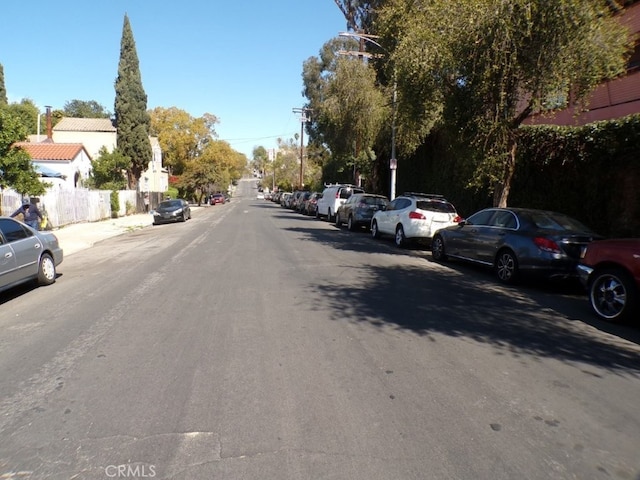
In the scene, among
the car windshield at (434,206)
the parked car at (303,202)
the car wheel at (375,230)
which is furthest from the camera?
the parked car at (303,202)

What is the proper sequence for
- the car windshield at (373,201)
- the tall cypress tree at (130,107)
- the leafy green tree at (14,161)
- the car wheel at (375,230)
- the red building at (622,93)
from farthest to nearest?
the tall cypress tree at (130,107)
the car windshield at (373,201)
the car wheel at (375,230)
the red building at (622,93)
the leafy green tree at (14,161)

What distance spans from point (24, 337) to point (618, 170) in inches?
498

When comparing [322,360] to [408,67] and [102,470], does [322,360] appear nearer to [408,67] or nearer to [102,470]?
[102,470]

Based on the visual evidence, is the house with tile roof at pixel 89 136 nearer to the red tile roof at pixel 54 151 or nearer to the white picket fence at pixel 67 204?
the red tile roof at pixel 54 151

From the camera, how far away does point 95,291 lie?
29.6ft

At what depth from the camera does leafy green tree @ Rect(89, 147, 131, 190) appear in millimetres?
36594

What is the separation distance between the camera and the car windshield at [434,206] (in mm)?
15047

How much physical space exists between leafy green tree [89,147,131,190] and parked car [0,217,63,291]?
89.3 ft

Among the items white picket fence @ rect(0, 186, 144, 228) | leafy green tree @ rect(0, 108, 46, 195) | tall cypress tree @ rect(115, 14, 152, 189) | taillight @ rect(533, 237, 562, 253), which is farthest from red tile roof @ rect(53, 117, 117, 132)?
taillight @ rect(533, 237, 562, 253)

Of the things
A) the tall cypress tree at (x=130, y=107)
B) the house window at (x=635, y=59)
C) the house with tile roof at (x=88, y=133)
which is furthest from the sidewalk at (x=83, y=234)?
the house with tile roof at (x=88, y=133)

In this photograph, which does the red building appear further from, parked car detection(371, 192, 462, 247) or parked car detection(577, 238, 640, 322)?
parked car detection(577, 238, 640, 322)

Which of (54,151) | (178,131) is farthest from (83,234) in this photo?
(178,131)

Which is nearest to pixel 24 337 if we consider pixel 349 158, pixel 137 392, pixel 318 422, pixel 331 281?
pixel 137 392

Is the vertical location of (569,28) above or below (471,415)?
above
